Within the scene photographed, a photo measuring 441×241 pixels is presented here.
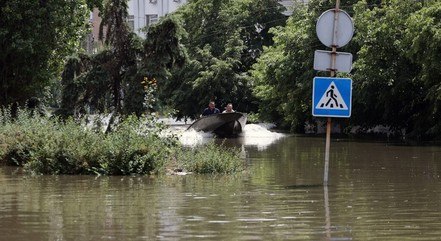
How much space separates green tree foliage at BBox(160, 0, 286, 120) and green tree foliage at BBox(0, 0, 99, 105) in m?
20.1

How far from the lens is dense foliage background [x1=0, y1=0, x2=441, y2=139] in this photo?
34969 millimetres

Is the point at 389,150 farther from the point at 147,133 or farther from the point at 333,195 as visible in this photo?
the point at 333,195

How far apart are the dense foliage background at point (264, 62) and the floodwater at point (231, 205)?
22.0 ft

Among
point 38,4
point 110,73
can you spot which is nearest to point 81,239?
point 38,4

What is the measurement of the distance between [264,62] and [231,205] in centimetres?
3793

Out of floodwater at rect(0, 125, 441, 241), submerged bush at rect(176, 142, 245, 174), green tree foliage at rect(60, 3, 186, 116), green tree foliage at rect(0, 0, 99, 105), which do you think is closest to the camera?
floodwater at rect(0, 125, 441, 241)

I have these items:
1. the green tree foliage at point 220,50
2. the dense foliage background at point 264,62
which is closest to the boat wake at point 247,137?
the dense foliage background at point 264,62

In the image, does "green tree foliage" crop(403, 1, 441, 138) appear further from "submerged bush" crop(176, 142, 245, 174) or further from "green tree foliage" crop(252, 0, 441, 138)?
"submerged bush" crop(176, 142, 245, 174)

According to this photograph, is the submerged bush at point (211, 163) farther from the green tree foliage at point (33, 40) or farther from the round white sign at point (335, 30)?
the green tree foliage at point (33, 40)

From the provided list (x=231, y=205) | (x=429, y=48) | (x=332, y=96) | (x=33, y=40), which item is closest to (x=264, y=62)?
(x=429, y=48)

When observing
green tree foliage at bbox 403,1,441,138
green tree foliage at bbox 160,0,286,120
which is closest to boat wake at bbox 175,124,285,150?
green tree foliage at bbox 403,1,441,138

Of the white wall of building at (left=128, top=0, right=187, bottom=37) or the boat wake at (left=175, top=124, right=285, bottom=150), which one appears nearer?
the boat wake at (left=175, top=124, right=285, bottom=150)

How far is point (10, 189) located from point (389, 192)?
623cm

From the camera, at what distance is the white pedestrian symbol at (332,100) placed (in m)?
16.0
